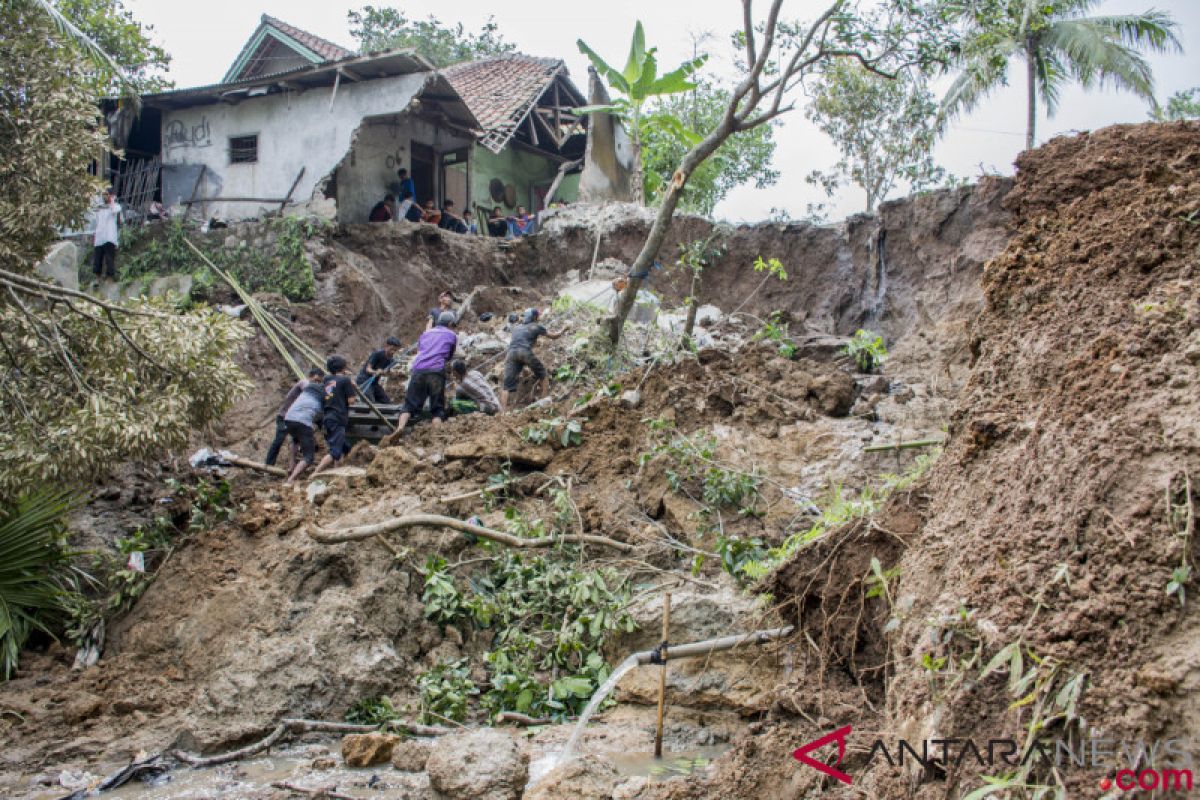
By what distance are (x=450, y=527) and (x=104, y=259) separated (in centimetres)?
1142

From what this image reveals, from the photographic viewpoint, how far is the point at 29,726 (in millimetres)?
5883

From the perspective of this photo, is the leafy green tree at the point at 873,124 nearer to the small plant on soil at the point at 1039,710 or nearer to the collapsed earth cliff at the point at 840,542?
the collapsed earth cliff at the point at 840,542

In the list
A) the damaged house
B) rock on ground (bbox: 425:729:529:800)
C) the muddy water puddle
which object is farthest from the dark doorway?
rock on ground (bbox: 425:729:529:800)

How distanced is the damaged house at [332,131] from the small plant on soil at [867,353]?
31.0 ft

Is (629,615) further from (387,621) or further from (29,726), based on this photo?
(29,726)

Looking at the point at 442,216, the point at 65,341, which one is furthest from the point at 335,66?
the point at 65,341

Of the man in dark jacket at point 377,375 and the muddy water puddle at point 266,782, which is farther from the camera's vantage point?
the man in dark jacket at point 377,375

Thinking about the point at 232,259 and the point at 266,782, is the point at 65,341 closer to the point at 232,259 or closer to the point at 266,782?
the point at 266,782

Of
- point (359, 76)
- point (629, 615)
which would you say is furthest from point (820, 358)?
point (359, 76)

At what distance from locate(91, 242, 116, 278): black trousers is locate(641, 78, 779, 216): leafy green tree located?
9515 millimetres

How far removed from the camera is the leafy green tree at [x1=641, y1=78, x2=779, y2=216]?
19625 mm

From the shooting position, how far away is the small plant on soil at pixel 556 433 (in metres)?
8.39

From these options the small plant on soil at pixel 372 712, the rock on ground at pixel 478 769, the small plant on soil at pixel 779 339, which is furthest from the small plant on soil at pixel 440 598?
the small plant on soil at pixel 779 339

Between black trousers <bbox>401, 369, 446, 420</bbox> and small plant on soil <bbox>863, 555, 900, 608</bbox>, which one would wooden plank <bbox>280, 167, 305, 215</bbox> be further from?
small plant on soil <bbox>863, 555, 900, 608</bbox>
